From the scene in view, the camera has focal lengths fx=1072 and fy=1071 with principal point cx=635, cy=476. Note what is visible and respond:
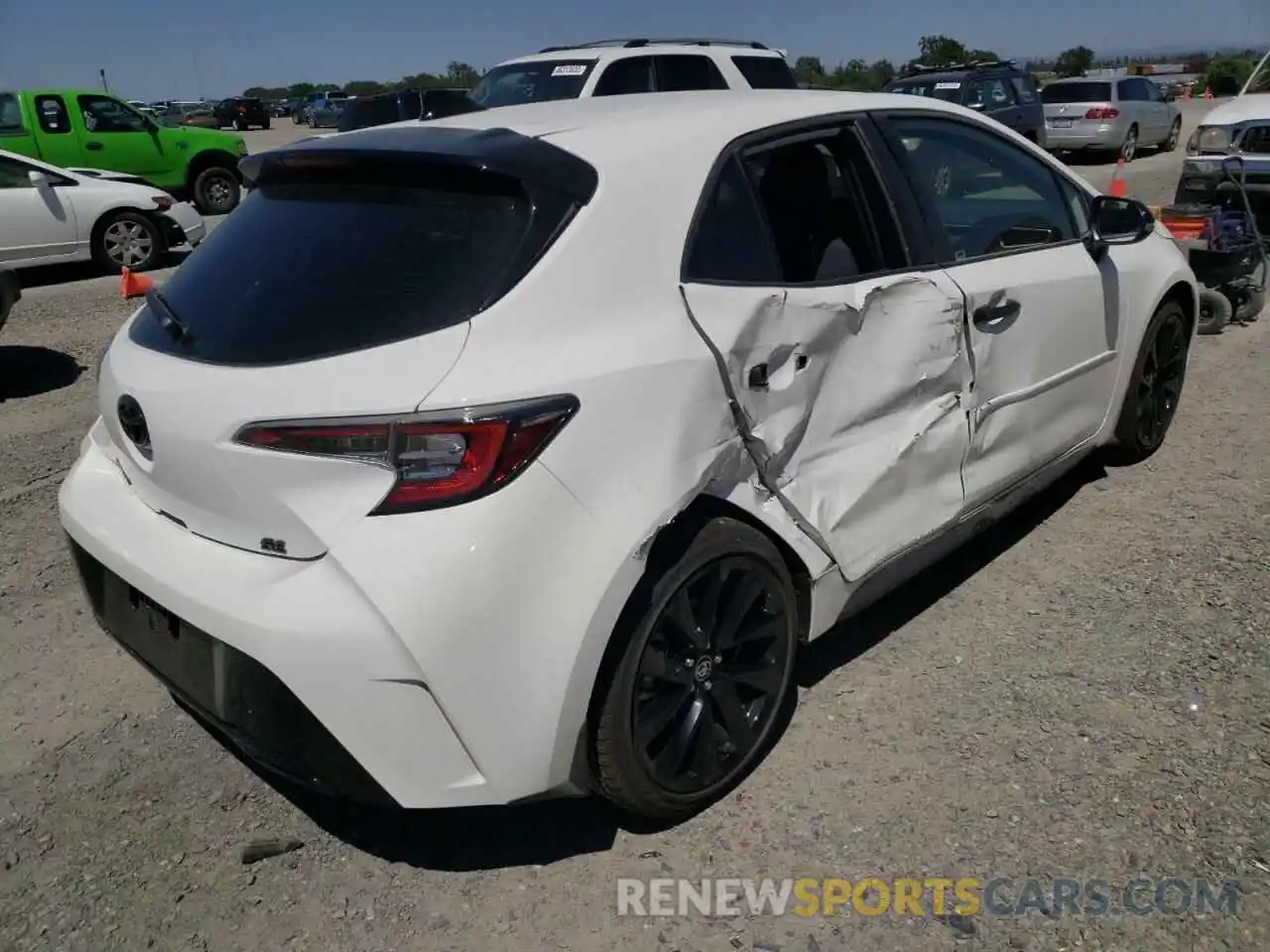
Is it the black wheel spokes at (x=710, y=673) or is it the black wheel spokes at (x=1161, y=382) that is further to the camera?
the black wheel spokes at (x=1161, y=382)

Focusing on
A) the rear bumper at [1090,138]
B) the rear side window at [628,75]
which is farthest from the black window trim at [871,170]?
the rear bumper at [1090,138]

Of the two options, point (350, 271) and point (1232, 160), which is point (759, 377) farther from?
point (1232, 160)

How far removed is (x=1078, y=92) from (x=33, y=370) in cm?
2038

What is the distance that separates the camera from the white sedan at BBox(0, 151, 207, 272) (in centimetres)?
994

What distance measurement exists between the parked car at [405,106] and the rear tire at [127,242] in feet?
10.1

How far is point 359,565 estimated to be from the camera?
6.99 ft

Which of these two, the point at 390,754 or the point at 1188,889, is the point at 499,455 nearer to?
the point at 390,754

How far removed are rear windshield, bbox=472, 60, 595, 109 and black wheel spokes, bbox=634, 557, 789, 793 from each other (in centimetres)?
890

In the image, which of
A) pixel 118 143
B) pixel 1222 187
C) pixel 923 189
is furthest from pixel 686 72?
pixel 923 189

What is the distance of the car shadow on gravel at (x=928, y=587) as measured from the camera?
3467 mm

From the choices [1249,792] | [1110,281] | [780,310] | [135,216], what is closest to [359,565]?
[780,310]

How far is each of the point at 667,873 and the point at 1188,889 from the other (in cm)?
120

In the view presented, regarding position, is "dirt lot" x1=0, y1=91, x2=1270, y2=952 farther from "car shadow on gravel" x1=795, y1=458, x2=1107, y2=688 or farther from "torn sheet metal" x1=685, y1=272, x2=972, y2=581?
"torn sheet metal" x1=685, y1=272, x2=972, y2=581

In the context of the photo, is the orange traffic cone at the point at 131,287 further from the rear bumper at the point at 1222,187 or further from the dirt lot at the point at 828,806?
the rear bumper at the point at 1222,187
